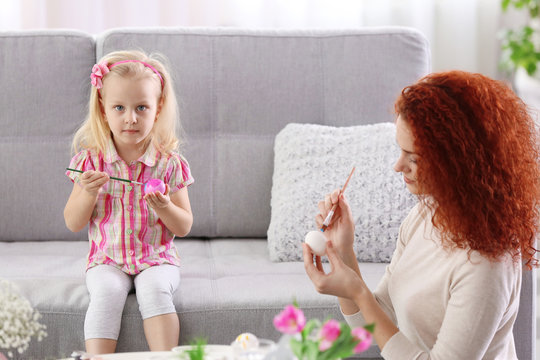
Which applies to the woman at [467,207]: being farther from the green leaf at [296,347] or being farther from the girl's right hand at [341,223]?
the green leaf at [296,347]

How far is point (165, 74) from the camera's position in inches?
71.1

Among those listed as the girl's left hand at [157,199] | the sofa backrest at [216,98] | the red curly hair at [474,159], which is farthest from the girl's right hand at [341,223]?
the sofa backrest at [216,98]

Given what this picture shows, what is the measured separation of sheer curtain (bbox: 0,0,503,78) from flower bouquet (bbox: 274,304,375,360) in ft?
8.10

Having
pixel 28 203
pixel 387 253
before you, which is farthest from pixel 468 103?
pixel 28 203

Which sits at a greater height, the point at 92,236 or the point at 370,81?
the point at 370,81

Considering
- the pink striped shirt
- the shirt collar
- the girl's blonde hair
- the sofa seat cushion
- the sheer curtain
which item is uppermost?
the sheer curtain

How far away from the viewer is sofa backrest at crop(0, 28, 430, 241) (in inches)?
82.5

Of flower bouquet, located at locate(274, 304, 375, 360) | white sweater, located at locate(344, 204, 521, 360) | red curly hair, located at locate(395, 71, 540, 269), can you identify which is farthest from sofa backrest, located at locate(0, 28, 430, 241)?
flower bouquet, located at locate(274, 304, 375, 360)

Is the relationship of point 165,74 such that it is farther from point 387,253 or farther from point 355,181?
point 387,253

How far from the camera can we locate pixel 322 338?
843 mm

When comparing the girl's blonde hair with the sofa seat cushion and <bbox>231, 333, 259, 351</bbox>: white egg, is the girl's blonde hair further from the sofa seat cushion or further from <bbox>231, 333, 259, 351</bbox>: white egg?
<bbox>231, 333, 259, 351</bbox>: white egg

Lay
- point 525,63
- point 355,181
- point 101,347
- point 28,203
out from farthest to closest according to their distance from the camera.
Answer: point 525,63 → point 28,203 → point 355,181 → point 101,347

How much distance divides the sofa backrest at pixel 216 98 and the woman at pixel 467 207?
0.95 metres

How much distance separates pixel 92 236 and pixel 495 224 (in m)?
1.05
